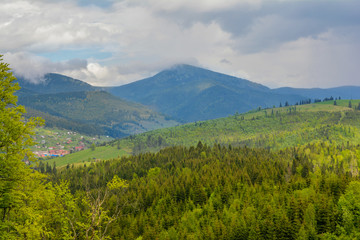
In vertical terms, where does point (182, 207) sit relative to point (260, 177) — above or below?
below

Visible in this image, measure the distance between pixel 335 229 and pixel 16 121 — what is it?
324 ft

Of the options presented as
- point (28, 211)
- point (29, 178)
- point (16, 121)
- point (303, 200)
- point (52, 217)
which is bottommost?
point (303, 200)

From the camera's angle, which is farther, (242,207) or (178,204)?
(178,204)

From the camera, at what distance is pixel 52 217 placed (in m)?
50.8

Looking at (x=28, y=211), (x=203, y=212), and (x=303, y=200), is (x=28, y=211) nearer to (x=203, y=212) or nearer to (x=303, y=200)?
(x=303, y=200)

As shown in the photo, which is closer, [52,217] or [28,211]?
[28,211]

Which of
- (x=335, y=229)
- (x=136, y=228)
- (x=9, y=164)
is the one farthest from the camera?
(x=136, y=228)

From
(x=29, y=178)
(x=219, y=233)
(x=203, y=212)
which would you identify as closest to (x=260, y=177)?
(x=203, y=212)

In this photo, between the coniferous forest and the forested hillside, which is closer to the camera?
the coniferous forest

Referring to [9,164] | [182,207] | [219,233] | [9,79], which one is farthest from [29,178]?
Result: [182,207]

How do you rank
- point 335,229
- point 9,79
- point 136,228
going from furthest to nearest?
point 136,228, point 335,229, point 9,79

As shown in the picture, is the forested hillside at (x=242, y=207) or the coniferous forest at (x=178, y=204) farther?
the forested hillside at (x=242, y=207)

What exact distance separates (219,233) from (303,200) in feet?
107

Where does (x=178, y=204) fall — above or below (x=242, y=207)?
below
